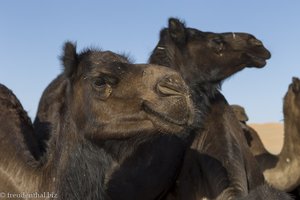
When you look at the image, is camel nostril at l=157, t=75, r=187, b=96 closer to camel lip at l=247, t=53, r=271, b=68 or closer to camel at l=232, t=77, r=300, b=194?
camel lip at l=247, t=53, r=271, b=68

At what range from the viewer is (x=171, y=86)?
14.3 feet

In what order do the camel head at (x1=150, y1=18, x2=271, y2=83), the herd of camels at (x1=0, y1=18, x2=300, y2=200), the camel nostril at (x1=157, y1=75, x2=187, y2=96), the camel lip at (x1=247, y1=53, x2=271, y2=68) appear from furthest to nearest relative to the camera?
the camel lip at (x1=247, y1=53, x2=271, y2=68) < the camel head at (x1=150, y1=18, x2=271, y2=83) < the herd of camels at (x1=0, y1=18, x2=300, y2=200) < the camel nostril at (x1=157, y1=75, x2=187, y2=96)

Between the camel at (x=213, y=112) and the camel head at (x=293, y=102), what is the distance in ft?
6.58

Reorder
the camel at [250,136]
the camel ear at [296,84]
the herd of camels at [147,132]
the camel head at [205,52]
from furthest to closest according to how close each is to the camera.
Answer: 1. the camel at [250,136]
2. the camel ear at [296,84]
3. the camel head at [205,52]
4. the herd of camels at [147,132]

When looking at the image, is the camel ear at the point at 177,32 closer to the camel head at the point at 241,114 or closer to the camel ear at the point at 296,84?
the camel ear at the point at 296,84

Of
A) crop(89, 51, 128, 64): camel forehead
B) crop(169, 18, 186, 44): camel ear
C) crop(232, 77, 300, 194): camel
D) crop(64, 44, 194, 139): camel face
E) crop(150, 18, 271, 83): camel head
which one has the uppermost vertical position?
crop(169, 18, 186, 44): camel ear

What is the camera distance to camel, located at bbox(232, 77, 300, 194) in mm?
9375

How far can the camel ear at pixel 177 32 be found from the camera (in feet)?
25.3

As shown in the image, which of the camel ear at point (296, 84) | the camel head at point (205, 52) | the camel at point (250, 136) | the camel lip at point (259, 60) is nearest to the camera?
the camel head at point (205, 52)

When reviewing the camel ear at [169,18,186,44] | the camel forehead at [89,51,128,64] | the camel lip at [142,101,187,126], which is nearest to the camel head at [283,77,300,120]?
the camel ear at [169,18,186,44]

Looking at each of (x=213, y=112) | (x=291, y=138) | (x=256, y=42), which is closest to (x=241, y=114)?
(x=291, y=138)

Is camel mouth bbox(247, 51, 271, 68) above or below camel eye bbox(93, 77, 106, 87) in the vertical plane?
above

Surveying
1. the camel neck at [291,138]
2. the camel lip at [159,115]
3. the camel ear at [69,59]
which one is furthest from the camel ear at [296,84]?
the camel lip at [159,115]

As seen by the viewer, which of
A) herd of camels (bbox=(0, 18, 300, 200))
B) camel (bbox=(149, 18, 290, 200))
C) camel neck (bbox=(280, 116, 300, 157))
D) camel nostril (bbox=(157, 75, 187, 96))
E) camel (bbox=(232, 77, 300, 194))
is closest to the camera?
camel nostril (bbox=(157, 75, 187, 96))
